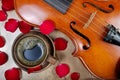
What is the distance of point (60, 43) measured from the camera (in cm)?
166

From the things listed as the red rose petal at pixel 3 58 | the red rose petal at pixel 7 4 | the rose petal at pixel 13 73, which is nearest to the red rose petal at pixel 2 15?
the red rose petal at pixel 7 4

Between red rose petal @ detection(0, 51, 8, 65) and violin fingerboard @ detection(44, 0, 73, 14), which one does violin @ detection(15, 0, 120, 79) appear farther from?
red rose petal @ detection(0, 51, 8, 65)

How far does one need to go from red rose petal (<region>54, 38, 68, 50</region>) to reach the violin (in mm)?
341

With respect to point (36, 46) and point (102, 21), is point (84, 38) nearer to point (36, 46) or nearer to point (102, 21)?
point (102, 21)

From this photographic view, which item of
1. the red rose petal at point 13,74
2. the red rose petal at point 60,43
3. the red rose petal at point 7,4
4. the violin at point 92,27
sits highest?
the violin at point 92,27

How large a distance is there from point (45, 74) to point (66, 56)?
0.61ft

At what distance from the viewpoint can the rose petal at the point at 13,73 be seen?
1.63m

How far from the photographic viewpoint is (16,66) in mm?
1686

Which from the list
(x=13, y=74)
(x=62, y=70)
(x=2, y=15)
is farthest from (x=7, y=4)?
(x=62, y=70)

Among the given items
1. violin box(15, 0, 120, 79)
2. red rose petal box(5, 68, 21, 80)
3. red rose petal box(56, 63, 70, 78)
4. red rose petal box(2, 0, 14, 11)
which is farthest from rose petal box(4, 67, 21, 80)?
violin box(15, 0, 120, 79)

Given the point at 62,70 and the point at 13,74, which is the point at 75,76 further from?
the point at 13,74

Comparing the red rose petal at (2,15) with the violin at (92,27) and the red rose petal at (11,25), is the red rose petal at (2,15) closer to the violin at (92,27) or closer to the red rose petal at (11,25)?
the red rose petal at (11,25)

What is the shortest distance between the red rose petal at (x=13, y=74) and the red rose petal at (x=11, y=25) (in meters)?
0.27

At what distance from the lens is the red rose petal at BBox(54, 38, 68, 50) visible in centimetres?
165
